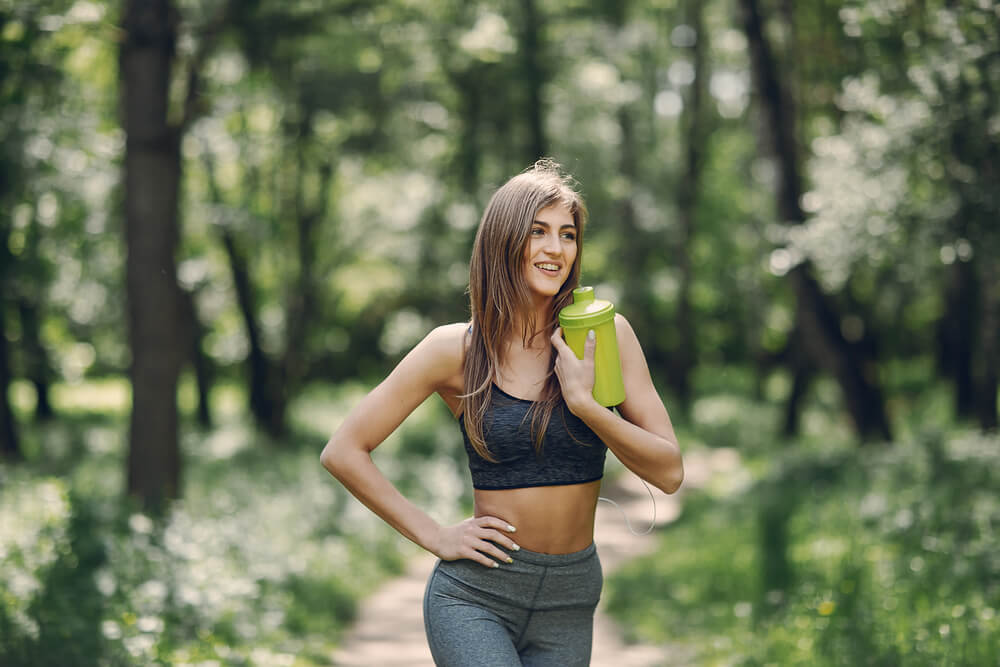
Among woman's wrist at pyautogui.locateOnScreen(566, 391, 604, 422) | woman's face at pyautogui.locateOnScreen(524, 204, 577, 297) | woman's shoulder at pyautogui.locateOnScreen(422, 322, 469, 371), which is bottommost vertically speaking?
woman's wrist at pyautogui.locateOnScreen(566, 391, 604, 422)

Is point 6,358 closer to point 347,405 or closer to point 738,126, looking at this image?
point 347,405

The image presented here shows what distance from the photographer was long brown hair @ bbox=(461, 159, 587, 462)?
301 centimetres

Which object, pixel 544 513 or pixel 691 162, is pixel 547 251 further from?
pixel 691 162

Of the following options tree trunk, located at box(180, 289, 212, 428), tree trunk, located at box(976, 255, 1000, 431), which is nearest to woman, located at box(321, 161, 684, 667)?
tree trunk, located at box(976, 255, 1000, 431)

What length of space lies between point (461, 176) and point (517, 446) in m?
16.8

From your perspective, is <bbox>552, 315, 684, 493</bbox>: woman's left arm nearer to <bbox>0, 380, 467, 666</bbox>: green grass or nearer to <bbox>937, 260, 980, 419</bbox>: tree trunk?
<bbox>0, 380, 467, 666</bbox>: green grass

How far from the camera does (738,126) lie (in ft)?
88.1

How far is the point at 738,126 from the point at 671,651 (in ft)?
70.0

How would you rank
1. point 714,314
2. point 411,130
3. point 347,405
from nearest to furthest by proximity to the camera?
point 411,130 < point 347,405 < point 714,314

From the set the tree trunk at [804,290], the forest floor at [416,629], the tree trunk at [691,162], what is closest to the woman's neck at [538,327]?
the forest floor at [416,629]

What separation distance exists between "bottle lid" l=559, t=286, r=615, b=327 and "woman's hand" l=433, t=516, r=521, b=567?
603 millimetres

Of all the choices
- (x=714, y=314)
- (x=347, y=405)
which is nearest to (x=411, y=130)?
(x=347, y=405)

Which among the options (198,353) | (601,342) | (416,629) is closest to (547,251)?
(601,342)

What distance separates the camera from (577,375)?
290cm
